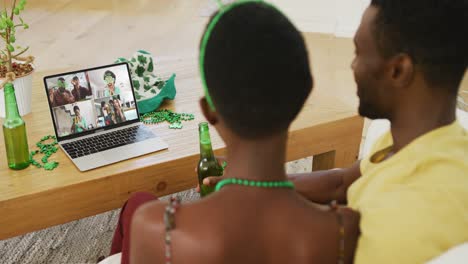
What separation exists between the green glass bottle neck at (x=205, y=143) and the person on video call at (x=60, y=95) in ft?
1.54

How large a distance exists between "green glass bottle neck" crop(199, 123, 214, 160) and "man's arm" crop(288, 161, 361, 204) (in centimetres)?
25

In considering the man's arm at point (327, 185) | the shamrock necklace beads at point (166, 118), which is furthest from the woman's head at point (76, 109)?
the man's arm at point (327, 185)

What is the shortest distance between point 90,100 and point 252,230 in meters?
0.96

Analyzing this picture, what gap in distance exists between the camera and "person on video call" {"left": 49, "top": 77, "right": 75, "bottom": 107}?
1602 millimetres

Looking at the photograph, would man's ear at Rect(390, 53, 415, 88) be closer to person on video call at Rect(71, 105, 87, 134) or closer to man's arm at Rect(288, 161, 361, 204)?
man's arm at Rect(288, 161, 361, 204)

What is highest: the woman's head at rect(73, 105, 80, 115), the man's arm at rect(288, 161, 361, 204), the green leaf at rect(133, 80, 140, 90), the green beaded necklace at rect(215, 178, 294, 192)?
the green beaded necklace at rect(215, 178, 294, 192)

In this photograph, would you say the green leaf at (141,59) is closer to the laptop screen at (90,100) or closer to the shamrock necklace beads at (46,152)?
the laptop screen at (90,100)

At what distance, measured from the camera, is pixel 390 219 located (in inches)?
35.6


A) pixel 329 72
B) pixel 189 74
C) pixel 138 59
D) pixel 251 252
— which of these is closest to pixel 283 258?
pixel 251 252

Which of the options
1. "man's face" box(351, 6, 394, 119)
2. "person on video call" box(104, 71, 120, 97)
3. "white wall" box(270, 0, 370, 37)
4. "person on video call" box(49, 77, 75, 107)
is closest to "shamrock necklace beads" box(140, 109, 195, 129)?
"person on video call" box(104, 71, 120, 97)

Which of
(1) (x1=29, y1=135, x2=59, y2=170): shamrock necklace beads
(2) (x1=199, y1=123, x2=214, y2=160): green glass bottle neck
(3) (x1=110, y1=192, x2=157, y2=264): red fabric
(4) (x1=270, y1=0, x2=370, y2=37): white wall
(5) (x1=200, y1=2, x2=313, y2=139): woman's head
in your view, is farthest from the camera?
(4) (x1=270, y1=0, x2=370, y2=37): white wall

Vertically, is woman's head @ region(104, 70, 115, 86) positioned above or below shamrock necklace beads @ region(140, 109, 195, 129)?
above

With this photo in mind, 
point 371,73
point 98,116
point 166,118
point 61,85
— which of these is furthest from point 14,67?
point 371,73

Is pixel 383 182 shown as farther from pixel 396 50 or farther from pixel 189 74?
pixel 189 74
